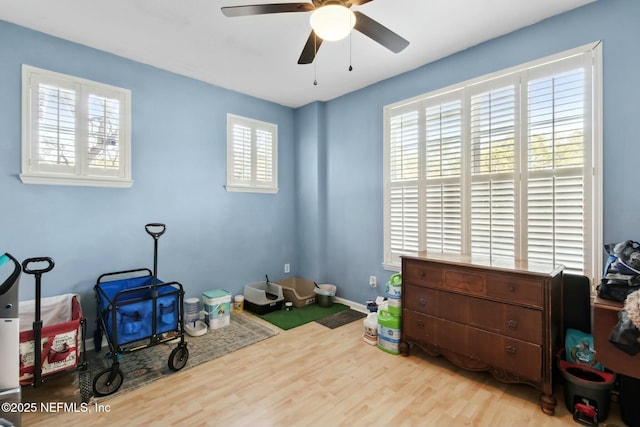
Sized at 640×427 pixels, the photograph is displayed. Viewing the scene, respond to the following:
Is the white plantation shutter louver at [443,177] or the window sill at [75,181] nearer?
the window sill at [75,181]

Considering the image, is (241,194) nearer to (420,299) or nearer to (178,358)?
(178,358)

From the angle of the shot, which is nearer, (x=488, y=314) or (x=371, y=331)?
(x=488, y=314)

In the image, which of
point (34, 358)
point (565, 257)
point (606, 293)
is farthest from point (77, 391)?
point (565, 257)

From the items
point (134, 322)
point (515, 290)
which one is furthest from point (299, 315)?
point (515, 290)

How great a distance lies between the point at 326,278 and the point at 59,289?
2909 mm

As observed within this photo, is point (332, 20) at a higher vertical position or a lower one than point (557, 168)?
higher

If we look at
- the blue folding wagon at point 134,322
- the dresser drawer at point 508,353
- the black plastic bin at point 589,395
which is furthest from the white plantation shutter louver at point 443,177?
the blue folding wagon at point 134,322

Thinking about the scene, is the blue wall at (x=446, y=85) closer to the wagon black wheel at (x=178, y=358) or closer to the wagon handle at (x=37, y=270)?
the wagon black wheel at (x=178, y=358)

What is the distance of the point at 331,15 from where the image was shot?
5.33 ft

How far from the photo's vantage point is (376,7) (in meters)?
2.32

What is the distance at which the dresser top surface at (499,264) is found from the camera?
6.86 ft

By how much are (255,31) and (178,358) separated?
2819 millimetres

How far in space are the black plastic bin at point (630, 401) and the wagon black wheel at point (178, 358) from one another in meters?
3.01

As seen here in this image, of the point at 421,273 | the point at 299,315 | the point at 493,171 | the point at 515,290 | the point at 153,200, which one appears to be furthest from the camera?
the point at 299,315
